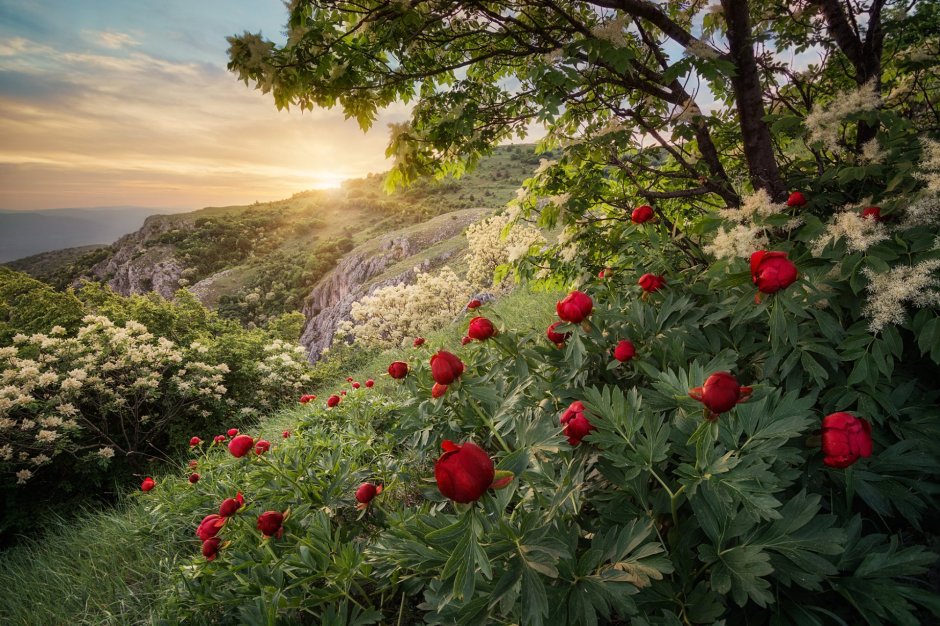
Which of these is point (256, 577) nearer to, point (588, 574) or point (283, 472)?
point (283, 472)

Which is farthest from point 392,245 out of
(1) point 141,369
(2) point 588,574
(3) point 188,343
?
(2) point 588,574

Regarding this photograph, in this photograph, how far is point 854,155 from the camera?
2066mm

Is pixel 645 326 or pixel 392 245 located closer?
pixel 645 326

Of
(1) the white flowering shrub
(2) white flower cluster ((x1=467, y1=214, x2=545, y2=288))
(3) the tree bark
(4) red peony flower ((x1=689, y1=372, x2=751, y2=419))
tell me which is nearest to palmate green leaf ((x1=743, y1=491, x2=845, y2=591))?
(4) red peony flower ((x1=689, y1=372, x2=751, y2=419))

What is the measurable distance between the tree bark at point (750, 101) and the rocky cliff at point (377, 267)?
18.0 meters

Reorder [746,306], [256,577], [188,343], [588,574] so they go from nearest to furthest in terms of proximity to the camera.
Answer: [588,574] → [746,306] → [256,577] → [188,343]

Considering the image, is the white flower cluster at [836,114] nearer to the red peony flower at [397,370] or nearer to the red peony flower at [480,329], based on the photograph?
the red peony flower at [480,329]

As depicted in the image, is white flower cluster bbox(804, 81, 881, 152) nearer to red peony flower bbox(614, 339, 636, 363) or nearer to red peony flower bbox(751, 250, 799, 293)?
red peony flower bbox(751, 250, 799, 293)

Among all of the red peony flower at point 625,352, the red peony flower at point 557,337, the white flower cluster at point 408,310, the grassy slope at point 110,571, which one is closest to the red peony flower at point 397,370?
the grassy slope at point 110,571

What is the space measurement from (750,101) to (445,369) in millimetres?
2472

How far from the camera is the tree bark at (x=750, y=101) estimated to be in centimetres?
221

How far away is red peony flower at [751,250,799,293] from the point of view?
1.12 m

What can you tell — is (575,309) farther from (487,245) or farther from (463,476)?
(487,245)

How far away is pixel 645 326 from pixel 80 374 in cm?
733
